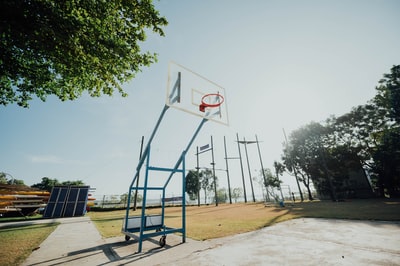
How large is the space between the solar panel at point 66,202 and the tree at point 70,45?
11291 mm

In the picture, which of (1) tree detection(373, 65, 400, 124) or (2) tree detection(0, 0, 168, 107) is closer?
(2) tree detection(0, 0, 168, 107)

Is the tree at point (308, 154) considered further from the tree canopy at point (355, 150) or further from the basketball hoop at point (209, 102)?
the basketball hoop at point (209, 102)

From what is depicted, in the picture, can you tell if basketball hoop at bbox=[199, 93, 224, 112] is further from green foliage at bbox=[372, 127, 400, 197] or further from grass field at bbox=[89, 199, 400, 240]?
green foliage at bbox=[372, 127, 400, 197]

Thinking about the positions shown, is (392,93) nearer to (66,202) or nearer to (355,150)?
(355,150)

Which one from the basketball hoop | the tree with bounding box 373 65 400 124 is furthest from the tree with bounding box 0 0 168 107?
the tree with bounding box 373 65 400 124

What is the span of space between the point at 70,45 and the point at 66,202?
17.1 meters

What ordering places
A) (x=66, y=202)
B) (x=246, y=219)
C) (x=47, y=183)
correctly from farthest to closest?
(x=47, y=183)
(x=66, y=202)
(x=246, y=219)

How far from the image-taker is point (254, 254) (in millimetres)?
3961

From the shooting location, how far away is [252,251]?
4.16 meters

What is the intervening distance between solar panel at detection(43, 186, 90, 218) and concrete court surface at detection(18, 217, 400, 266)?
13.9 m

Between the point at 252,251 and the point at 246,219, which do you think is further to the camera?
the point at 246,219

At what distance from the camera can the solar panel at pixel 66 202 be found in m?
15.8

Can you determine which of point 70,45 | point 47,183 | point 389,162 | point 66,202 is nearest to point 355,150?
point 389,162

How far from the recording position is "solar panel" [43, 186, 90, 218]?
51.7 ft
